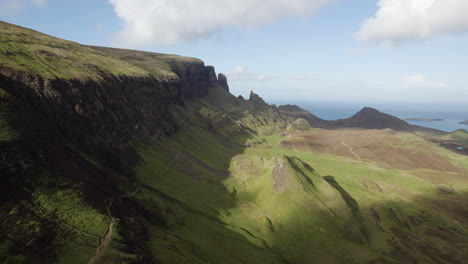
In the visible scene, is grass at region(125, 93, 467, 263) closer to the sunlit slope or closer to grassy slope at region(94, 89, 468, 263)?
grassy slope at region(94, 89, 468, 263)

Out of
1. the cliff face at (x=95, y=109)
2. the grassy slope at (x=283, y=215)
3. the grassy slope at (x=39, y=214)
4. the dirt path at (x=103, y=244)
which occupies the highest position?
the cliff face at (x=95, y=109)

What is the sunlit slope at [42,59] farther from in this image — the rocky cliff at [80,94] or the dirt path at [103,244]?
the dirt path at [103,244]

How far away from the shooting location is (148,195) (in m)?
83.0

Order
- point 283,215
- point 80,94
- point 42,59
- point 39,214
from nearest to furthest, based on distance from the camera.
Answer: point 39,214
point 80,94
point 42,59
point 283,215

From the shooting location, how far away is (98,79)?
112m

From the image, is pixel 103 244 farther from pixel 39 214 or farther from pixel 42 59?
pixel 42 59

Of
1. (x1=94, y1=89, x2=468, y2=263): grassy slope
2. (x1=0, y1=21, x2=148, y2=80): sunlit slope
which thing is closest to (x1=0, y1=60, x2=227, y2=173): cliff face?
(x1=0, y1=21, x2=148, y2=80): sunlit slope

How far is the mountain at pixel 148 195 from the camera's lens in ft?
159

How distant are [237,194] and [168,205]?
149ft

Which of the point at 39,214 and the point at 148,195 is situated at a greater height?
the point at 39,214

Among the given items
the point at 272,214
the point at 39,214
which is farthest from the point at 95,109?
the point at 272,214

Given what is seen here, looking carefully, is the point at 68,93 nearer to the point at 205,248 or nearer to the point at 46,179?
the point at 46,179

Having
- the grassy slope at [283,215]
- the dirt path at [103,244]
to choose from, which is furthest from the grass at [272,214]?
the dirt path at [103,244]

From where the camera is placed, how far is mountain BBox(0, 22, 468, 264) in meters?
48.5
